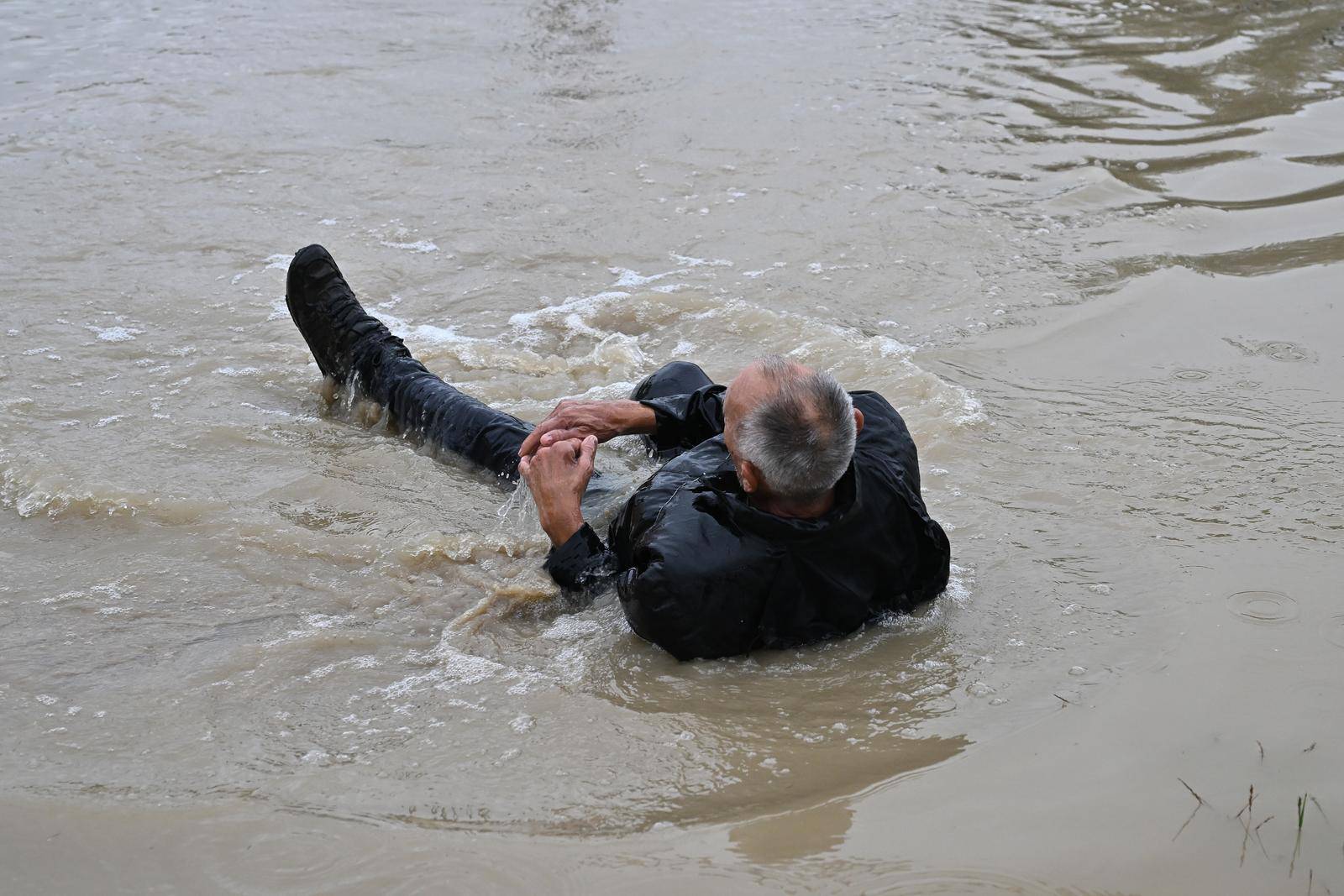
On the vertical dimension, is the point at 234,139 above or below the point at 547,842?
above

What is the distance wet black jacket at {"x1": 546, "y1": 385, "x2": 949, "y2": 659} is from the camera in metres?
3.20

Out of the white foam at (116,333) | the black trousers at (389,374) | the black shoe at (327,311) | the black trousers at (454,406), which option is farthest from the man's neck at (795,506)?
Result: the white foam at (116,333)

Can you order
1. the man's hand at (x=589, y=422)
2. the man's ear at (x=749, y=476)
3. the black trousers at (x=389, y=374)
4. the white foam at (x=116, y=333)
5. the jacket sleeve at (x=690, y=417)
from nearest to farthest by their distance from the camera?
the man's ear at (x=749, y=476) → the man's hand at (x=589, y=422) → the jacket sleeve at (x=690, y=417) → the black trousers at (x=389, y=374) → the white foam at (x=116, y=333)

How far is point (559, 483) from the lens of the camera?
3689 mm

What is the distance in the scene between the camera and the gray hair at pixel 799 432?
3029 millimetres

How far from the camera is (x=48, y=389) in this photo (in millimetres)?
5180

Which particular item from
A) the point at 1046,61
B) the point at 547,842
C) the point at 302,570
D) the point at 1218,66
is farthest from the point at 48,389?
the point at 1218,66

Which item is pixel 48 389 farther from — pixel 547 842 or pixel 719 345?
pixel 547 842

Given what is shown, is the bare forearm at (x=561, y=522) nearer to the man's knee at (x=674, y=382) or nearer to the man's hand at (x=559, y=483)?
the man's hand at (x=559, y=483)

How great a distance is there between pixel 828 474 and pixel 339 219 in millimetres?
5219

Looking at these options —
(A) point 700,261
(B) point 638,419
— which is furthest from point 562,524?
(A) point 700,261

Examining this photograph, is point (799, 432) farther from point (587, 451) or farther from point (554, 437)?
point (554, 437)

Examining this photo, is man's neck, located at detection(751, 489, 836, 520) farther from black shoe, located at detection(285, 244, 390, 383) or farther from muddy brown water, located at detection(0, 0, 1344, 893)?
black shoe, located at detection(285, 244, 390, 383)

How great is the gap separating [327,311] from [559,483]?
173 centimetres
